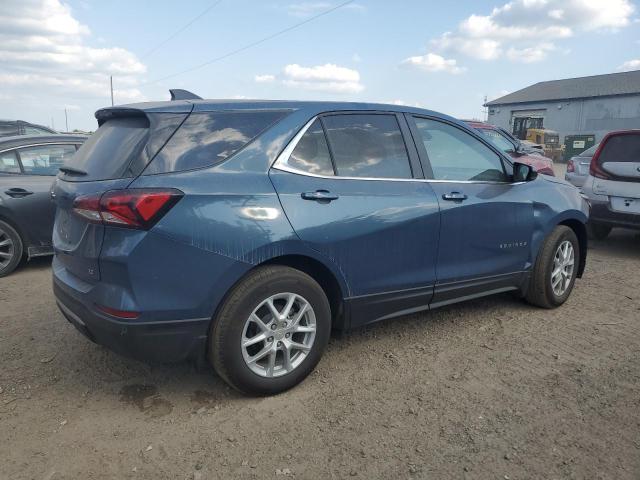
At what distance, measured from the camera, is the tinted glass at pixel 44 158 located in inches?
232

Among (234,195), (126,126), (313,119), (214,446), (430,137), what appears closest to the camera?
(214,446)

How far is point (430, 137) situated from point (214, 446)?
8.28 feet

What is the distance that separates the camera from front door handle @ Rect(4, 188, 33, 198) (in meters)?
5.59

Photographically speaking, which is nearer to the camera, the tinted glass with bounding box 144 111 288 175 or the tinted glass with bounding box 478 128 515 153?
the tinted glass with bounding box 144 111 288 175

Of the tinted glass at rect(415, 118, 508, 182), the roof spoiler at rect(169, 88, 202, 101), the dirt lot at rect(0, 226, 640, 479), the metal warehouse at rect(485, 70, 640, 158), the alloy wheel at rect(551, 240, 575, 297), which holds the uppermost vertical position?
the metal warehouse at rect(485, 70, 640, 158)

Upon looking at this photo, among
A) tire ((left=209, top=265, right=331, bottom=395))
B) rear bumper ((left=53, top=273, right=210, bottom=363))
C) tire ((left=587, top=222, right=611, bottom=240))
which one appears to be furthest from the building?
rear bumper ((left=53, top=273, right=210, bottom=363))

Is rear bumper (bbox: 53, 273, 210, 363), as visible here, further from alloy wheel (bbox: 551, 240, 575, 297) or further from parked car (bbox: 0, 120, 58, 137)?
parked car (bbox: 0, 120, 58, 137)

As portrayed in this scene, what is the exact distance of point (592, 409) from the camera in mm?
2889

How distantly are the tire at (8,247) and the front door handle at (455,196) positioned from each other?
464cm

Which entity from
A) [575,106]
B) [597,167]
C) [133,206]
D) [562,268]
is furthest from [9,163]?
[575,106]

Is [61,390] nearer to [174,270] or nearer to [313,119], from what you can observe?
[174,270]

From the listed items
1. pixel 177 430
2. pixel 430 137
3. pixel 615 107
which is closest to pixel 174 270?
pixel 177 430

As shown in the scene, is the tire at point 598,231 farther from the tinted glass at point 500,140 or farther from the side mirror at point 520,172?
the side mirror at point 520,172

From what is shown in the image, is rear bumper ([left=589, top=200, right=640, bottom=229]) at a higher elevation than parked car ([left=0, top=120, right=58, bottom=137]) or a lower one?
lower
